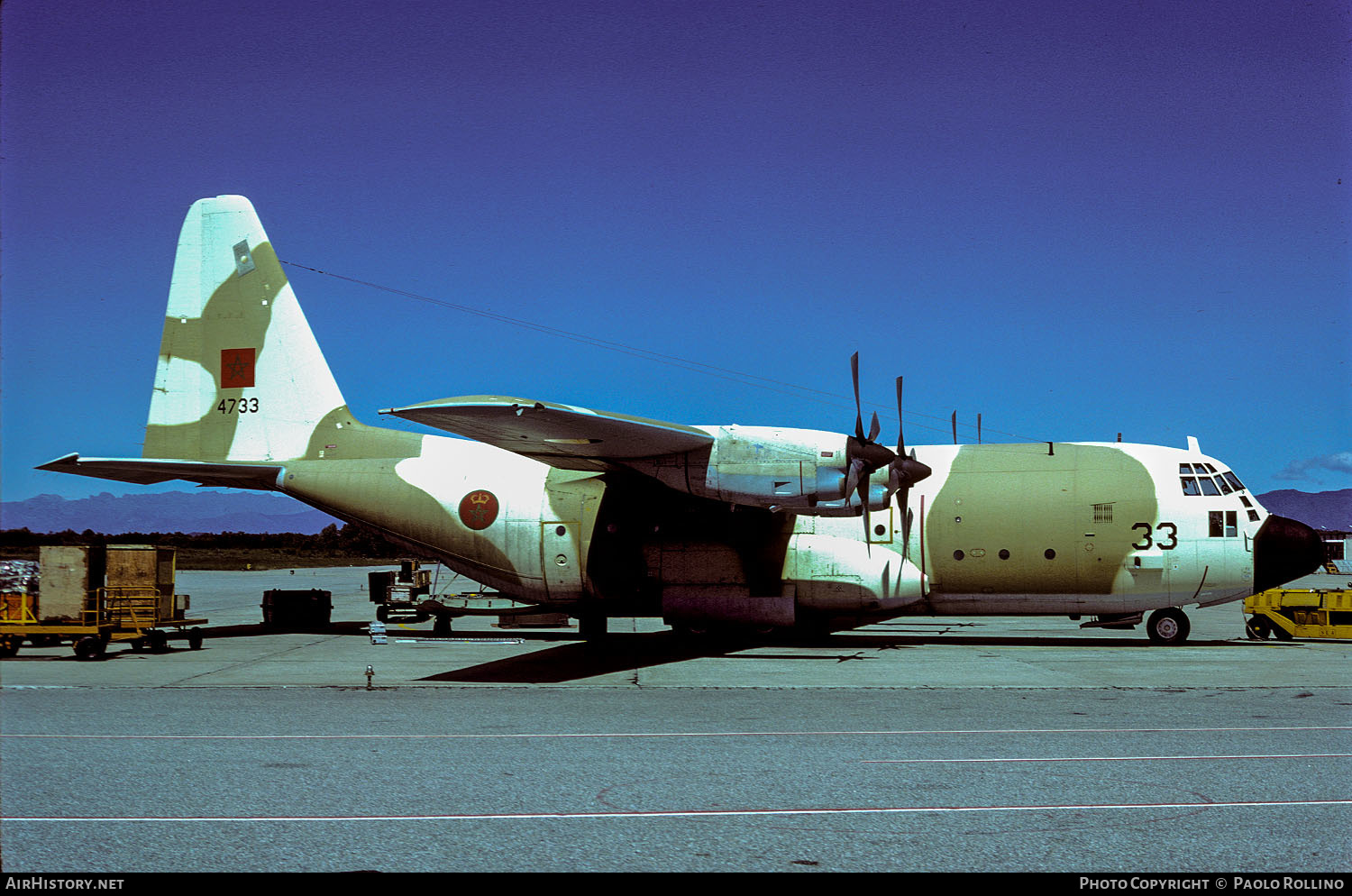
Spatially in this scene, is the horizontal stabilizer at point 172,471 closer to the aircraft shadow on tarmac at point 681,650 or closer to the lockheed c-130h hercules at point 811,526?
the lockheed c-130h hercules at point 811,526

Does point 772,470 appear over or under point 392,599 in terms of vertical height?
over

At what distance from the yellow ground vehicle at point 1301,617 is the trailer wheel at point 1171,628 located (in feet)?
10.9

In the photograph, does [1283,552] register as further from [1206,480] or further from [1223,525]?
[1206,480]

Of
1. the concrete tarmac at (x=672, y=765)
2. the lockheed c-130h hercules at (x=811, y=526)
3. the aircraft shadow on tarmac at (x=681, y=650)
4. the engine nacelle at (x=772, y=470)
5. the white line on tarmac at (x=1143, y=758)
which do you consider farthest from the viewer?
the lockheed c-130h hercules at (x=811, y=526)

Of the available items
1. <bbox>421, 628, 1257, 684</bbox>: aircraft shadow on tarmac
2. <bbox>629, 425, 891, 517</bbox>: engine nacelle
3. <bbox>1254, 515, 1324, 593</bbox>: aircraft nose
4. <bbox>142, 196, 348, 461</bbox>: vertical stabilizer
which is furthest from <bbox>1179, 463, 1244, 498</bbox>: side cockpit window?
<bbox>142, 196, 348, 461</bbox>: vertical stabilizer

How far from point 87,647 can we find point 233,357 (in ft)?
27.5

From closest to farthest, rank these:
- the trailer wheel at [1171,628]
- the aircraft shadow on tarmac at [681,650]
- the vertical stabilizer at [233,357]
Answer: the aircraft shadow on tarmac at [681,650] < the trailer wheel at [1171,628] < the vertical stabilizer at [233,357]

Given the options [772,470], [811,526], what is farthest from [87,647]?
[811,526]

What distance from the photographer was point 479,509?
21047mm

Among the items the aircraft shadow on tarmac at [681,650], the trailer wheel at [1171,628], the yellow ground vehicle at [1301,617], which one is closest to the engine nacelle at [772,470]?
the aircraft shadow on tarmac at [681,650]

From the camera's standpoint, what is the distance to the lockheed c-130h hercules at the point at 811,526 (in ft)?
63.4

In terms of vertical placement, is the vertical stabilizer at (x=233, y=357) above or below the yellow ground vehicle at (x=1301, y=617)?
above
